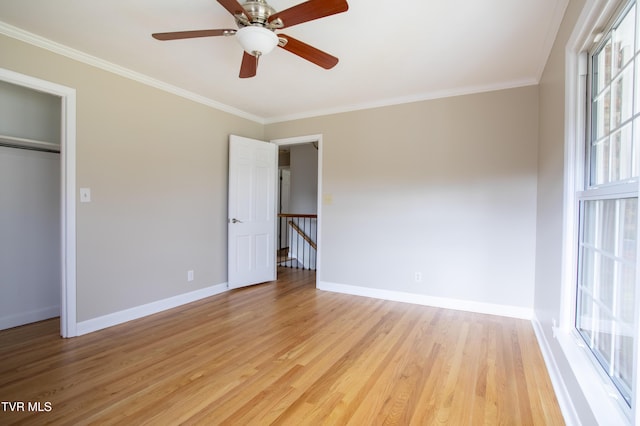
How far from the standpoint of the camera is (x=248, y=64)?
7.27 ft

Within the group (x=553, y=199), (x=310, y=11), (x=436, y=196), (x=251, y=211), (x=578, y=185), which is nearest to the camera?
(x=310, y=11)

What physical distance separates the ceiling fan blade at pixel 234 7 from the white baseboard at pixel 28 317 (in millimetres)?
3503

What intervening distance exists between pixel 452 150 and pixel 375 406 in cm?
285

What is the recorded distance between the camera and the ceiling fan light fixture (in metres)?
1.79

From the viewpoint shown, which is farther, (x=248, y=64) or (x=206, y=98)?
(x=206, y=98)

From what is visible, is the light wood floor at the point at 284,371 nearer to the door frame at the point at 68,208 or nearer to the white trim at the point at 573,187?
the door frame at the point at 68,208

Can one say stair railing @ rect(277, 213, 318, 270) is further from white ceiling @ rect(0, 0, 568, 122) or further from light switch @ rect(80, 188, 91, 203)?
light switch @ rect(80, 188, 91, 203)

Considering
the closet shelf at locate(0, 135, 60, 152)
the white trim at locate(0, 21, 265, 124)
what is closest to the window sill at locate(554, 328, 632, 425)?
the white trim at locate(0, 21, 265, 124)

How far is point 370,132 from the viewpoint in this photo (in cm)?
399

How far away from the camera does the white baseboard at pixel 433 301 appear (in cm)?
320

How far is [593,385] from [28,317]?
4.54 m

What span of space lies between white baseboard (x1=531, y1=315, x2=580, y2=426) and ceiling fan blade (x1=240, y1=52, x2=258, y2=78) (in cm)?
282

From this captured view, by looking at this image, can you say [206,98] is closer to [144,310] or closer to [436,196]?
[144,310]

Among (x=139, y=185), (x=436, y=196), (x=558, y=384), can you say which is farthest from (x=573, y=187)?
(x=139, y=185)
